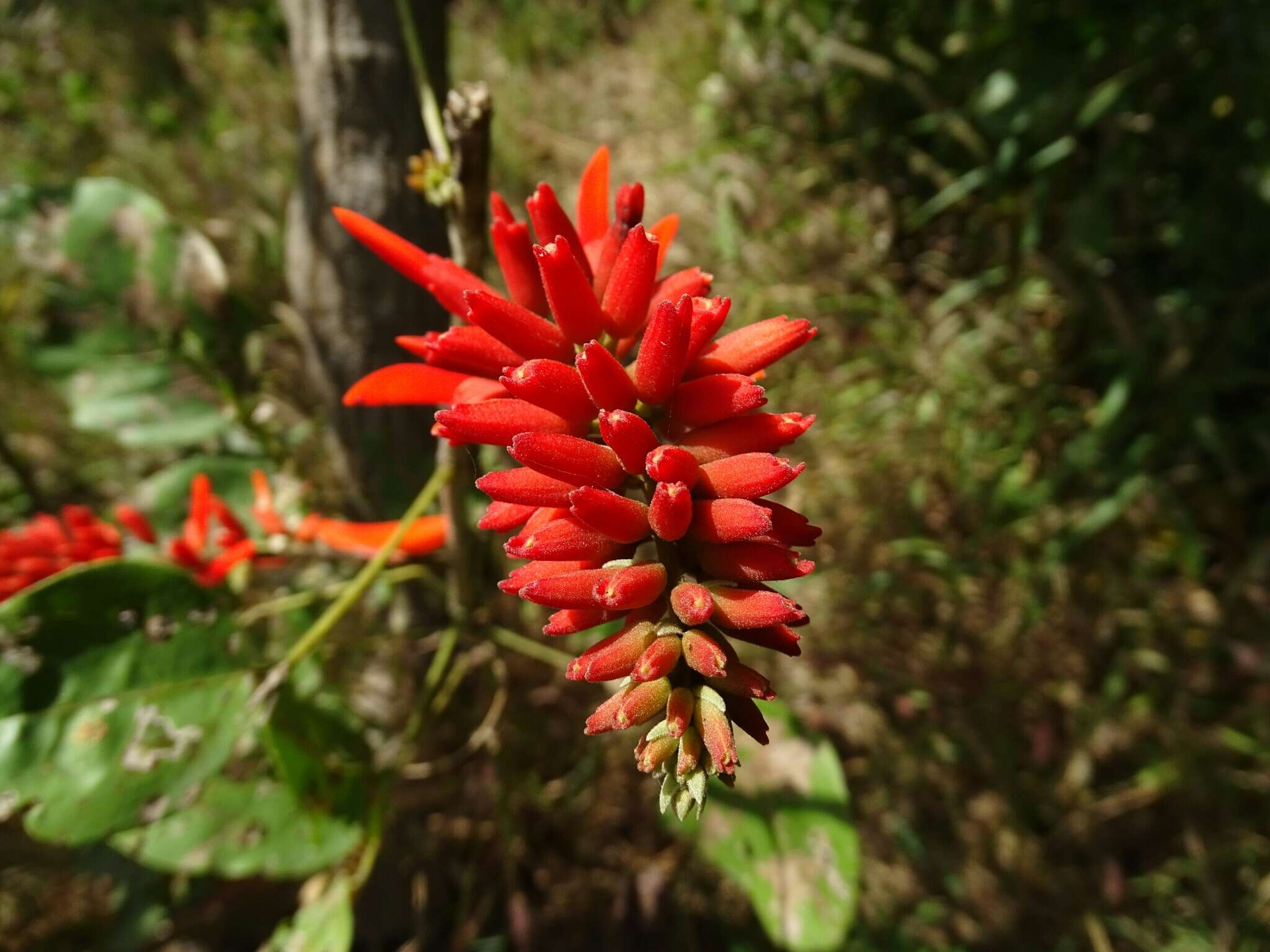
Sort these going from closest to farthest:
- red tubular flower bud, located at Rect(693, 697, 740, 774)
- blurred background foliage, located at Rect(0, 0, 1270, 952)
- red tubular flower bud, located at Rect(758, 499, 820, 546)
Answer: red tubular flower bud, located at Rect(693, 697, 740, 774) < red tubular flower bud, located at Rect(758, 499, 820, 546) < blurred background foliage, located at Rect(0, 0, 1270, 952)

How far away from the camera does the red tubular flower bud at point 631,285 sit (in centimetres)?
79

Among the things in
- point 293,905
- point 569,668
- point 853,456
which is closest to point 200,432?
point 293,905

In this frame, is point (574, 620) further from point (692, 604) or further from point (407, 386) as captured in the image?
point (407, 386)

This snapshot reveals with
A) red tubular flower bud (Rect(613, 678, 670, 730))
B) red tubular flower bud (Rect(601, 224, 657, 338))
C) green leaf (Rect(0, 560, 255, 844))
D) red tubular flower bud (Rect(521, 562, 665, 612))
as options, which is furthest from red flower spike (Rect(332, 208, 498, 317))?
green leaf (Rect(0, 560, 255, 844))

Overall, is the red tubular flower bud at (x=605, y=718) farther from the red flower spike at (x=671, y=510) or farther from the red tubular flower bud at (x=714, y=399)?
the red tubular flower bud at (x=714, y=399)

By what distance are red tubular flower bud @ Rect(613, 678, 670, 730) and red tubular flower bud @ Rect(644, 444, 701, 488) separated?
0.63ft

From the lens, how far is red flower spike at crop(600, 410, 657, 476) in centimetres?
72

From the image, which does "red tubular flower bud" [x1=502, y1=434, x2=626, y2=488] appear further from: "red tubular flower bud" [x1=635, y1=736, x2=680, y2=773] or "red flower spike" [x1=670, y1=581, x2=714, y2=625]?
"red tubular flower bud" [x1=635, y1=736, x2=680, y2=773]

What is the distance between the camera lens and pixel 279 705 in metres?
1.36

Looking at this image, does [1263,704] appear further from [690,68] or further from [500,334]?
[690,68]

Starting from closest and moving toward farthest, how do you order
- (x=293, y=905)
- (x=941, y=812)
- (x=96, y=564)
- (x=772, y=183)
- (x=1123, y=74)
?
1. (x=96, y=564)
2. (x=1123, y=74)
3. (x=293, y=905)
4. (x=941, y=812)
5. (x=772, y=183)

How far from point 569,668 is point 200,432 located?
5.40ft

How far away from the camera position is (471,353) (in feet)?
2.74

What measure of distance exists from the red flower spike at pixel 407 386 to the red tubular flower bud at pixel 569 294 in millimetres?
161
